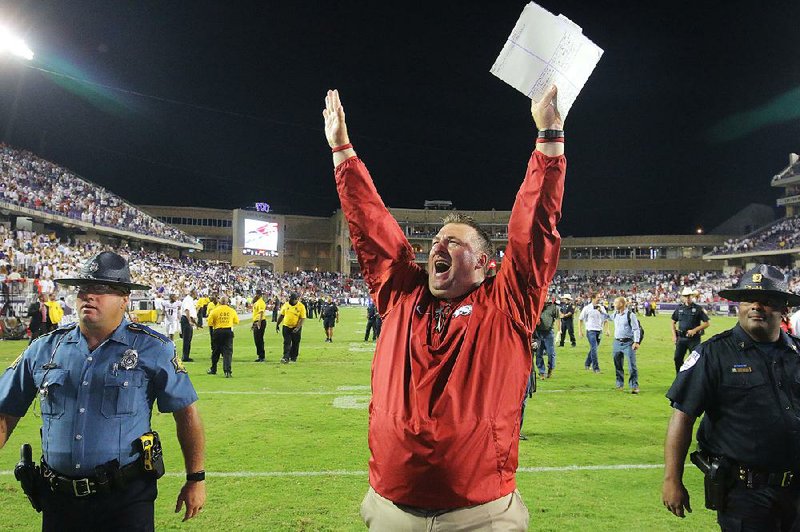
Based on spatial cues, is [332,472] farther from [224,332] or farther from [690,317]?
[690,317]

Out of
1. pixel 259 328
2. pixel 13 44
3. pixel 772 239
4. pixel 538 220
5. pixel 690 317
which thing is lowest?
pixel 259 328

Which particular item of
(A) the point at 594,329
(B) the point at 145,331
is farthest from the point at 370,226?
(A) the point at 594,329

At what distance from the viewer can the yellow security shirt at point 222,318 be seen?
13.5 m

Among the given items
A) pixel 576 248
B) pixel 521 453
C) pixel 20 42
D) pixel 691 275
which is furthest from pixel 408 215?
pixel 521 453

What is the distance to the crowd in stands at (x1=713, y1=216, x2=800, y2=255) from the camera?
59.5 m

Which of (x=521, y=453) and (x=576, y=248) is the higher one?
(x=576, y=248)

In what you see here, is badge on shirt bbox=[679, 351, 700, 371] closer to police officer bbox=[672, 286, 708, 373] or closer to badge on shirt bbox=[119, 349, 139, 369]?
badge on shirt bbox=[119, 349, 139, 369]

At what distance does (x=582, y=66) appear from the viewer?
234 centimetres

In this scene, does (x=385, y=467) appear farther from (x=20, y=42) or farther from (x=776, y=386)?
(x=20, y=42)

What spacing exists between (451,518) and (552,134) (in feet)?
5.23

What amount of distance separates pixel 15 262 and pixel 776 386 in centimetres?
3126

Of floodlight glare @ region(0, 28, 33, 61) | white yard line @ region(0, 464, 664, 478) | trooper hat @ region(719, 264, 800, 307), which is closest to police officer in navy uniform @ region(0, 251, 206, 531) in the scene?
white yard line @ region(0, 464, 664, 478)

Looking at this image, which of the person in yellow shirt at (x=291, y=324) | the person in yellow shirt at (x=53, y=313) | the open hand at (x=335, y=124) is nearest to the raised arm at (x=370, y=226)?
the open hand at (x=335, y=124)

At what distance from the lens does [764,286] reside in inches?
142
